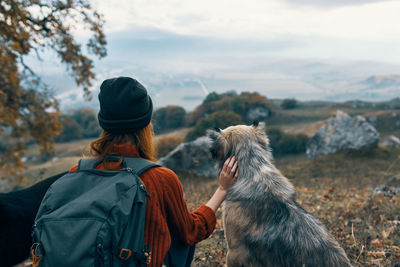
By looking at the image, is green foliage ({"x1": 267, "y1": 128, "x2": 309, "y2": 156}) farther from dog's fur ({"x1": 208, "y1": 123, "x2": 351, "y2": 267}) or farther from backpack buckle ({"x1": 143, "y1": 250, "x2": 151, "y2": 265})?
backpack buckle ({"x1": 143, "y1": 250, "x2": 151, "y2": 265})

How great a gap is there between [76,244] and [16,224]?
2300 mm

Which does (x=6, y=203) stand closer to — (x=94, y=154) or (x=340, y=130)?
(x=94, y=154)

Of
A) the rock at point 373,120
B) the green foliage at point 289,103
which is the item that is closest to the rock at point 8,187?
the rock at point 373,120

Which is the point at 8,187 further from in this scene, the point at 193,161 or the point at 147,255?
the point at 147,255

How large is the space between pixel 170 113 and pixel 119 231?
3592cm

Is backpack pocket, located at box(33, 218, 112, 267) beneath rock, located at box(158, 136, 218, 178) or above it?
above

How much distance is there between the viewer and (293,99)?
52250mm

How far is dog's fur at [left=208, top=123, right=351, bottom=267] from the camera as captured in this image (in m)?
3.12

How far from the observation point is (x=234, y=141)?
3.92 metres

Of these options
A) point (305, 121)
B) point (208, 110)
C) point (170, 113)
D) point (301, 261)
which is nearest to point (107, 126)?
point (301, 261)

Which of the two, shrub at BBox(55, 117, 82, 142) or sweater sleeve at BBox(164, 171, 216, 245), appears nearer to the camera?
sweater sleeve at BBox(164, 171, 216, 245)

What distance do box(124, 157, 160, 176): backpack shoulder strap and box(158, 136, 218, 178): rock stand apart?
1490 centimetres

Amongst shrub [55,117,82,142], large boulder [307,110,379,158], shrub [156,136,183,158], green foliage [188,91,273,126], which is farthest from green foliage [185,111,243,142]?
shrub [55,117,82,142]

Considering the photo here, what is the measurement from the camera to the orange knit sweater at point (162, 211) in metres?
2.53
